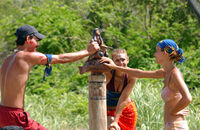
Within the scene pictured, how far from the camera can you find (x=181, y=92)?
2.84 m

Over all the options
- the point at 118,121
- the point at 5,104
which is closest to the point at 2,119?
the point at 5,104

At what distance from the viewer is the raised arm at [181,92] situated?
2.82 meters

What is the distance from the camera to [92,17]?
37.4ft

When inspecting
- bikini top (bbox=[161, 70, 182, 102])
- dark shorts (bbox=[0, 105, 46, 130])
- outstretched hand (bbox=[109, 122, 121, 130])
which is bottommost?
outstretched hand (bbox=[109, 122, 121, 130])

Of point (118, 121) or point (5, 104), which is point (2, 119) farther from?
point (118, 121)

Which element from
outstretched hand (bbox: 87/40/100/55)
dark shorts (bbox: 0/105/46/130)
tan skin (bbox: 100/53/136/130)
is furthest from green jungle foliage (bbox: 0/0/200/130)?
outstretched hand (bbox: 87/40/100/55)

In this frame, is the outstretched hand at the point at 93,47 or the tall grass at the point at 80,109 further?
the tall grass at the point at 80,109

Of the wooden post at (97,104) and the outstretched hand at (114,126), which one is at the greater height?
the wooden post at (97,104)

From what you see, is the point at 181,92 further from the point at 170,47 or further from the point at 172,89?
the point at 170,47

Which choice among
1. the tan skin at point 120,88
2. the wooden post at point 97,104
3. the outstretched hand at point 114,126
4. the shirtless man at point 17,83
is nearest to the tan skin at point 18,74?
the shirtless man at point 17,83

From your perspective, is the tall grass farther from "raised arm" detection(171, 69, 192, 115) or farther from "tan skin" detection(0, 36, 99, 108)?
"tan skin" detection(0, 36, 99, 108)

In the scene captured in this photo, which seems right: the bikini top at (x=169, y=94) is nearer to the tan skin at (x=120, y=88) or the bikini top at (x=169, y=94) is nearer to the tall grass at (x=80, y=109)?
the tan skin at (x=120, y=88)

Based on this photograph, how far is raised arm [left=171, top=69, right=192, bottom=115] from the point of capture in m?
2.82

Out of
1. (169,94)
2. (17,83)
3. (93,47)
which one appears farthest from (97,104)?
(17,83)
